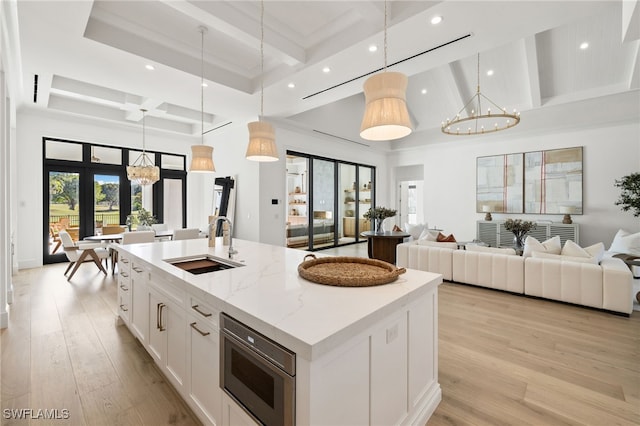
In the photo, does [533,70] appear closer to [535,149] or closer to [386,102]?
[535,149]

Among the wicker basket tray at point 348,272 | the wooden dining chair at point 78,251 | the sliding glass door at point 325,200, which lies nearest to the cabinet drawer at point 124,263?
the wicker basket tray at point 348,272

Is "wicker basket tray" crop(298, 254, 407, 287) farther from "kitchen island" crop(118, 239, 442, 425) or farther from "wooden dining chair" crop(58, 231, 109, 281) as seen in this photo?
"wooden dining chair" crop(58, 231, 109, 281)

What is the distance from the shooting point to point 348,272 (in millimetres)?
1810

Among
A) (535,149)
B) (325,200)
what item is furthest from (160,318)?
(535,149)

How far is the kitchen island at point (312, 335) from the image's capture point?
108 cm

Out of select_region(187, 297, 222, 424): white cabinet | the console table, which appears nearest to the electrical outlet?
select_region(187, 297, 222, 424): white cabinet

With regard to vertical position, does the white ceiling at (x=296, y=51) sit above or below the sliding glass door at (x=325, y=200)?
above

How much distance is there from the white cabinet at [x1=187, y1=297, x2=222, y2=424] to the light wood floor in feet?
0.95

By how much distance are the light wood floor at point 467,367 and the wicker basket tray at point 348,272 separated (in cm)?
95

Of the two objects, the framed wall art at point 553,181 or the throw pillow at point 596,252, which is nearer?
the throw pillow at point 596,252

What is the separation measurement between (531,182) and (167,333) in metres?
8.30

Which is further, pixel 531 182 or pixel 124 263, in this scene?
pixel 531 182

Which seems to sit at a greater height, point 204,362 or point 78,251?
point 78,251

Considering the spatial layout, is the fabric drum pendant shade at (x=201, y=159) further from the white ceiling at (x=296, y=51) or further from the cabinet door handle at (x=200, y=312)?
the cabinet door handle at (x=200, y=312)
